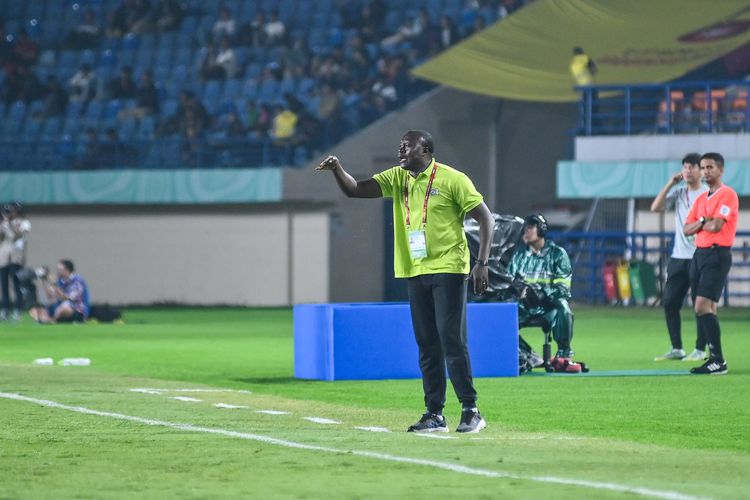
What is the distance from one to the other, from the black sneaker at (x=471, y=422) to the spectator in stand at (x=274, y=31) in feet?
102

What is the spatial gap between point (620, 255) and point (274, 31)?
11034 mm

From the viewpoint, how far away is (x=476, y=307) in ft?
54.8

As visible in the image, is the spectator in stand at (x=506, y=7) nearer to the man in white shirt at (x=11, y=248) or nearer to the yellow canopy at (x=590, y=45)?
the yellow canopy at (x=590, y=45)

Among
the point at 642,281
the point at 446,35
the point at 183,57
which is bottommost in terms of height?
the point at 642,281

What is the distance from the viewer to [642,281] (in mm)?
34562

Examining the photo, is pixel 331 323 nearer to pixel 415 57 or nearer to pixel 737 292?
pixel 737 292

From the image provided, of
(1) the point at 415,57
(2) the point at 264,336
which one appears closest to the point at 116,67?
(1) the point at 415,57

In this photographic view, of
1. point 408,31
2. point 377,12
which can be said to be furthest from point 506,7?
point 377,12

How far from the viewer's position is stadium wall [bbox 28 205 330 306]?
39062 millimetres

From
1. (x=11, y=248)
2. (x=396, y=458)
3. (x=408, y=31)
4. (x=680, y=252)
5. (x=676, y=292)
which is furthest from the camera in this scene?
(x=408, y=31)

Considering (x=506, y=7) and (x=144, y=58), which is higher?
(x=506, y=7)

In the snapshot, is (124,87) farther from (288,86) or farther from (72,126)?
(288,86)

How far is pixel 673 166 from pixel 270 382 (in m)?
18.8

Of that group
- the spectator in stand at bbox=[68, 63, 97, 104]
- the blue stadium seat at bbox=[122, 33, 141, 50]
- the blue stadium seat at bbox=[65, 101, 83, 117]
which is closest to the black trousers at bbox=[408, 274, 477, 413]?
the blue stadium seat at bbox=[65, 101, 83, 117]
